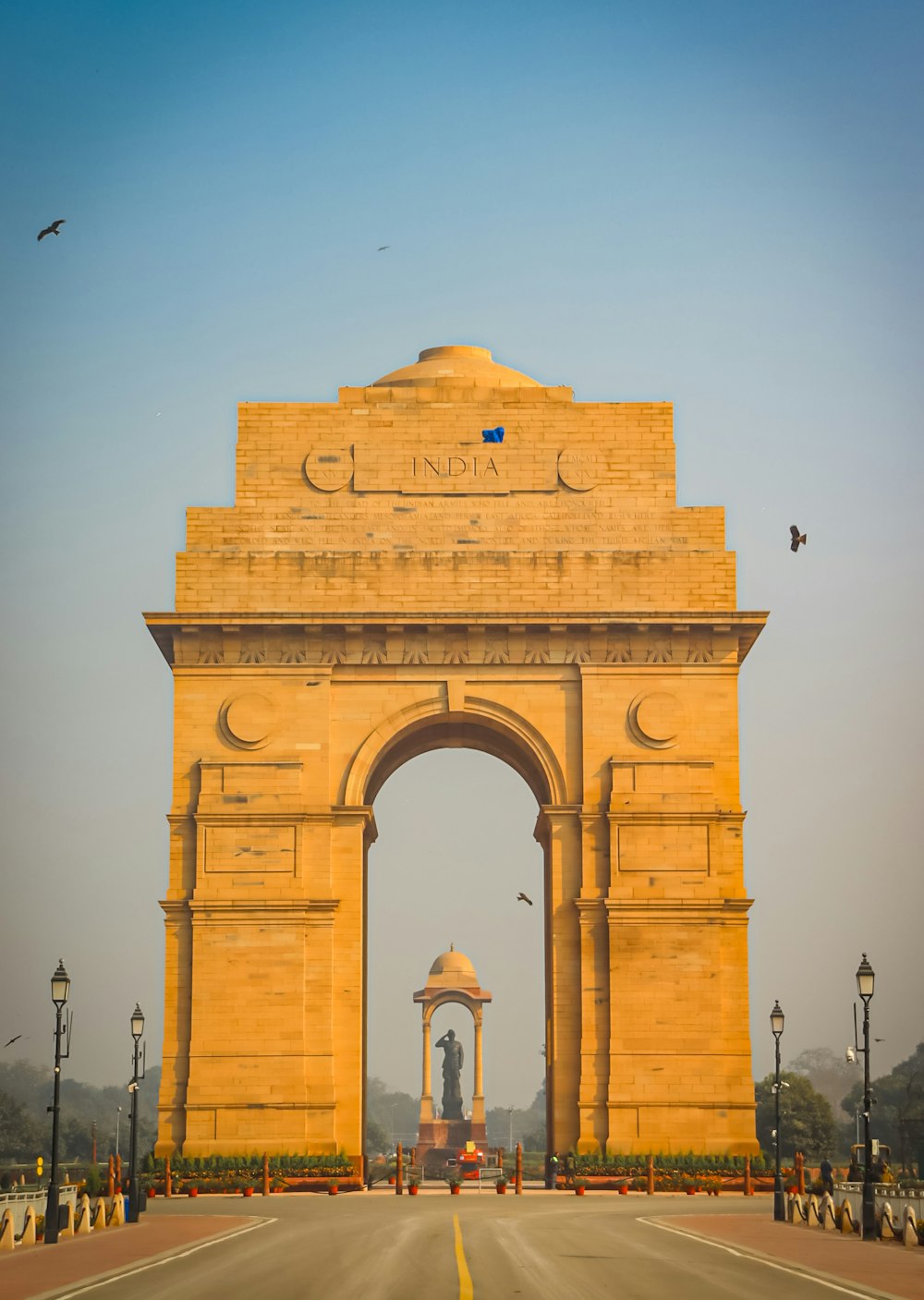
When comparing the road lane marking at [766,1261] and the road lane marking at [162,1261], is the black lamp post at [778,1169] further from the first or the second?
the road lane marking at [162,1261]

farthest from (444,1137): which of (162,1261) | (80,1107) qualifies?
(80,1107)

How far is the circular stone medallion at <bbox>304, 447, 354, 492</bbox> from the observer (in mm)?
47531

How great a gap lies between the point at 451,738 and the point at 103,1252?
77.7ft

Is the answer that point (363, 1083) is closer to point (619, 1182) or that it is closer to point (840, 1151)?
point (619, 1182)

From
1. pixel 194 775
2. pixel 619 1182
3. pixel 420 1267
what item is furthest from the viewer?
pixel 194 775

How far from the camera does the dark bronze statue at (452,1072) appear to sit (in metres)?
88.9

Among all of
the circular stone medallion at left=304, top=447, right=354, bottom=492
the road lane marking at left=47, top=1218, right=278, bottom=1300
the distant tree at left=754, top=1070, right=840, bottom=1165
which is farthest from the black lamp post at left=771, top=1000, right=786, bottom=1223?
the distant tree at left=754, top=1070, right=840, bottom=1165

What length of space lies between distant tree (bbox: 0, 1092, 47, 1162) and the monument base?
72.3ft

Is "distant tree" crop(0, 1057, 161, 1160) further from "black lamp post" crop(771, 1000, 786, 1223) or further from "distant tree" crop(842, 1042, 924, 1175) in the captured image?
"black lamp post" crop(771, 1000, 786, 1223)

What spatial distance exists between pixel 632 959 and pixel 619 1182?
4902mm

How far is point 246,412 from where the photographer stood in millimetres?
48188

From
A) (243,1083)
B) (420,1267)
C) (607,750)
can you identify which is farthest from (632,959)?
(420,1267)

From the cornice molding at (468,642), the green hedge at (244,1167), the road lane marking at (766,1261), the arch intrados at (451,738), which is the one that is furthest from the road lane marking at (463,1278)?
the cornice molding at (468,642)

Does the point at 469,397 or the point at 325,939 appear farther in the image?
the point at 469,397
